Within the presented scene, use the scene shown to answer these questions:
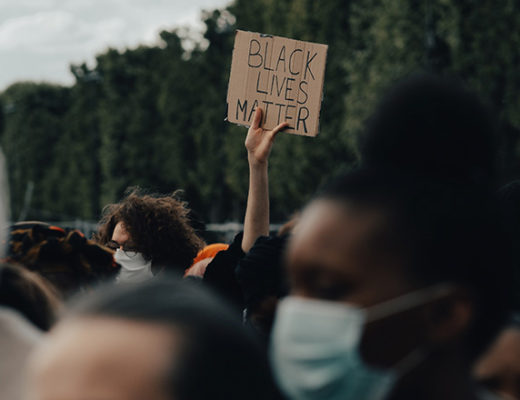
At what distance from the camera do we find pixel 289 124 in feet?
13.4

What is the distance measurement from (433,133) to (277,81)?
2.55m

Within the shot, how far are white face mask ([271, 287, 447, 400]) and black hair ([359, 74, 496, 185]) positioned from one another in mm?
288

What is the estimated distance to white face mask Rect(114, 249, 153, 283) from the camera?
4250 millimetres

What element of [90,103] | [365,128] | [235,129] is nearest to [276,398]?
[365,128]

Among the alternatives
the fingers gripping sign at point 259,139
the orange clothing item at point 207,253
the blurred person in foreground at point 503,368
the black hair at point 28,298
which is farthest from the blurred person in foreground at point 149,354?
the orange clothing item at point 207,253

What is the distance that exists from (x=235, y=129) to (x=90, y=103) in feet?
55.2

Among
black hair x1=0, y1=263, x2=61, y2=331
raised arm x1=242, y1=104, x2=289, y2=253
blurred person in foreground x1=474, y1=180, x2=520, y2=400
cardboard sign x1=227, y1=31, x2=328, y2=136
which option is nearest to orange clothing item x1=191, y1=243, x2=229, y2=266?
cardboard sign x1=227, y1=31, x2=328, y2=136

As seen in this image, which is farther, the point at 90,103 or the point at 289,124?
the point at 90,103

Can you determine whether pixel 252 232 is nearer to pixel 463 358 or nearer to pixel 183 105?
pixel 463 358

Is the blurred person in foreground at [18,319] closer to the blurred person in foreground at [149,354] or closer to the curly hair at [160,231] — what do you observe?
the blurred person in foreground at [149,354]

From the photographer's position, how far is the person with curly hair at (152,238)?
442cm

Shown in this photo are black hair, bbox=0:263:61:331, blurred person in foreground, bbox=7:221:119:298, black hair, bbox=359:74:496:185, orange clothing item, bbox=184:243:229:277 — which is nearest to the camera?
black hair, bbox=359:74:496:185

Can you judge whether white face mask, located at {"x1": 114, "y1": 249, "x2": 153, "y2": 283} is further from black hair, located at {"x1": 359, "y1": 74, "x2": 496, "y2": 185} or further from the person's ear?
the person's ear

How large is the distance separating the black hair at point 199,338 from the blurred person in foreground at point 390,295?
22cm
